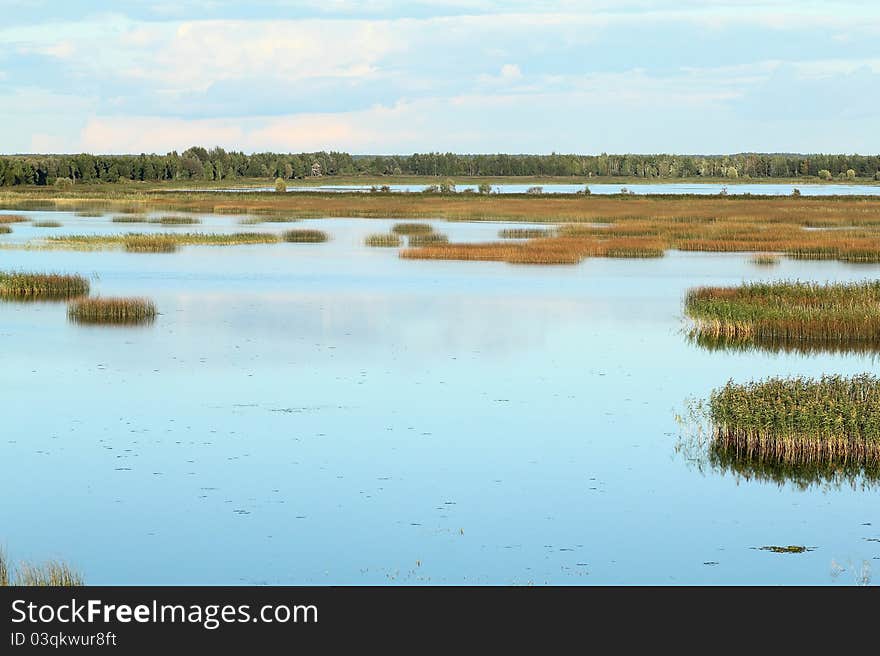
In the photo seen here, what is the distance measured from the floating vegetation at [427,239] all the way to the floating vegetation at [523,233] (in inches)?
131

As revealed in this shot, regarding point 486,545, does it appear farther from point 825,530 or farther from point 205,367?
point 205,367

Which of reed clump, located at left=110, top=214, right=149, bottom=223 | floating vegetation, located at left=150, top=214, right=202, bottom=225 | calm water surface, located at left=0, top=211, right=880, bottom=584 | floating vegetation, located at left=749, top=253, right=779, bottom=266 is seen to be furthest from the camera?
reed clump, located at left=110, top=214, right=149, bottom=223

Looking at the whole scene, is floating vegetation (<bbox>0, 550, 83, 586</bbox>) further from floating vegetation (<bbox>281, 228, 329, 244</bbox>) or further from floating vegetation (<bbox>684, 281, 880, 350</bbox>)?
→ floating vegetation (<bbox>281, 228, 329, 244</bbox>)

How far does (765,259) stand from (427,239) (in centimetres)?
1684

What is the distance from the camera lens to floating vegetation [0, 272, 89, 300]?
114 ft

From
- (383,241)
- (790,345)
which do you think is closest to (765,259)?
(383,241)

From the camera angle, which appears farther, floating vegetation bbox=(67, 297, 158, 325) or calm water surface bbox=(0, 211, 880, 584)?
floating vegetation bbox=(67, 297, 158, 325)

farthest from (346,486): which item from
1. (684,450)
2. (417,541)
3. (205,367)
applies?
(205,367)

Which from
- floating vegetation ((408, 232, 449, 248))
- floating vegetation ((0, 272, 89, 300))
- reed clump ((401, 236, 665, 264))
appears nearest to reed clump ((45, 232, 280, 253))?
floating vegetation ((408, 232, 449, 248))

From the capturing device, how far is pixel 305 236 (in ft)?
209

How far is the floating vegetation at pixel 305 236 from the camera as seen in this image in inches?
2422

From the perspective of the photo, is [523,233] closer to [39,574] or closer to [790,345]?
[790,345]

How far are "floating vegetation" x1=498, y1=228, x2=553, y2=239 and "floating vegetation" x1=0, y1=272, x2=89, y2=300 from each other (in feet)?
94.4
